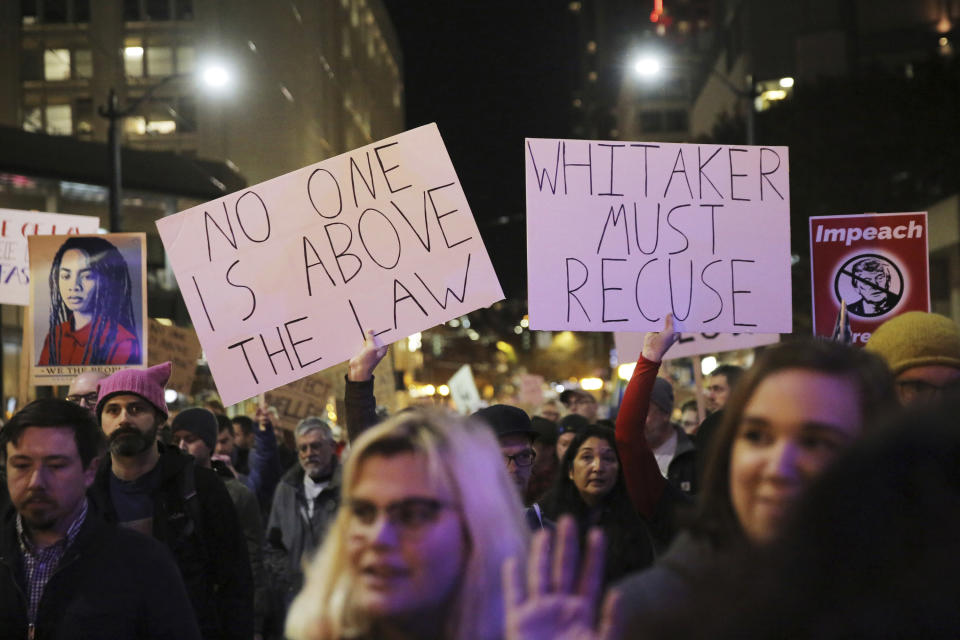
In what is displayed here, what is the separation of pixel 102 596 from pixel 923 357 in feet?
8.15

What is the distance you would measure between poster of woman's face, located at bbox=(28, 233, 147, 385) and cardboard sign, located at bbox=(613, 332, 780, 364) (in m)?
3.14

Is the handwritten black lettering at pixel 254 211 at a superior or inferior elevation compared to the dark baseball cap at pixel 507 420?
superior

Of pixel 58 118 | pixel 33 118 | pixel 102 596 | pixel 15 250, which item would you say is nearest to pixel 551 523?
pixel 102 596

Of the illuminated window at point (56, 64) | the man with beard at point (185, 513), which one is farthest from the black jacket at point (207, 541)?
the illuminated window at point (56, 64)

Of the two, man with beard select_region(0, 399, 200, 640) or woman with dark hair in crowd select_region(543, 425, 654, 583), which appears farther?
woman with dark hair in crowd select_region(543, 425, 654, 583)

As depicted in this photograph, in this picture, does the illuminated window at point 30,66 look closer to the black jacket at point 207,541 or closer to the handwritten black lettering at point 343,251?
the handwritten black lettering at point 343,251

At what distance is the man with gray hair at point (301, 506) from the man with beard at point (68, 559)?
13.2ft

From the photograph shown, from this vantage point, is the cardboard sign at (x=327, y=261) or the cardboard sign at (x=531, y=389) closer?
the cardboard sign at (x=327, y=261)

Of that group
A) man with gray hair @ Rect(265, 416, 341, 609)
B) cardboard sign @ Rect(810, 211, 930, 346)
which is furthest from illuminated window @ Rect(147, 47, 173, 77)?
cardboard sign @ Rect(810, 211, 930, 346)

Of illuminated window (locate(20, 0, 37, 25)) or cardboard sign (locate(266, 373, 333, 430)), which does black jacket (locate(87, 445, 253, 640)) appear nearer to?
cardboard sign (locate(266, 373, 333, 430))

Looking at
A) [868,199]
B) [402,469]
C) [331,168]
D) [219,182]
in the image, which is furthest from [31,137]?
[402,469]

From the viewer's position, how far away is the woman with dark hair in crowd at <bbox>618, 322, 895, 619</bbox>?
2.19 meters

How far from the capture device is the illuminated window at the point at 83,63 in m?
53.3

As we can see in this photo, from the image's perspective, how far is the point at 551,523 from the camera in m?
5.42
